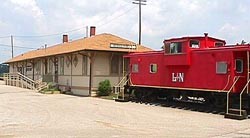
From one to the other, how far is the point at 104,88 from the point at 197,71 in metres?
10.9

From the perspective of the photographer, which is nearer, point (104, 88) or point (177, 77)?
point (177, 77)

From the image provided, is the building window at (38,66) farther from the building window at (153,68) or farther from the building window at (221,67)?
the building window at (221,67)

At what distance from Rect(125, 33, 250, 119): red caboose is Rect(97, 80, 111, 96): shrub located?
15.0 ft

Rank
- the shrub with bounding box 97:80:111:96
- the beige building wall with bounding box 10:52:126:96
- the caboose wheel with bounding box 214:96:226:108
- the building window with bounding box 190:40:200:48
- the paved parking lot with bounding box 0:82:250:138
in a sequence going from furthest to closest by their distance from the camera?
the beige building wall with bounding box 10:52:126:96
the shrub with bounding box 97:80:111:96
the building window with bounding box 190:40:200:48
the caboose wheel with bounding box 214:96:226:108
the paved parking lot with bounding box 0:82:250:138

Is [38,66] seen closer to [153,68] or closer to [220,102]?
[153,68]

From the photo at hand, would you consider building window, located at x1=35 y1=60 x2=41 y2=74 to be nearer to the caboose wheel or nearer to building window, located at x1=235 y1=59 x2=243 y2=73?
the caboose wheel

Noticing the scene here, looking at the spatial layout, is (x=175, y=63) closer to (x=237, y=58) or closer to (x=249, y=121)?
(x=237, y=58)

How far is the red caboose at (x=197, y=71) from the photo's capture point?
710 inches

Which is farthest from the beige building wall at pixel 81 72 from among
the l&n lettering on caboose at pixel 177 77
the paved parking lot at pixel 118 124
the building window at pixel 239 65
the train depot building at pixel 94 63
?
the building window at pixel 239 65

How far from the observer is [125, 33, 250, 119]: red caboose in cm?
1803

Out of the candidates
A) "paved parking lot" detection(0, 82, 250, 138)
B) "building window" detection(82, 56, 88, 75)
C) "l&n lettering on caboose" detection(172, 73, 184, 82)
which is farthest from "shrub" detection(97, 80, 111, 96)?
"paved parking lot" detection(0, 82, 250, 138)

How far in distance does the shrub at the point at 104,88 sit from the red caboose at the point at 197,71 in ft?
15.0

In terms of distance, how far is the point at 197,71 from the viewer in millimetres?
20000

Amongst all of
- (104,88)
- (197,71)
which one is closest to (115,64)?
(104,88)
